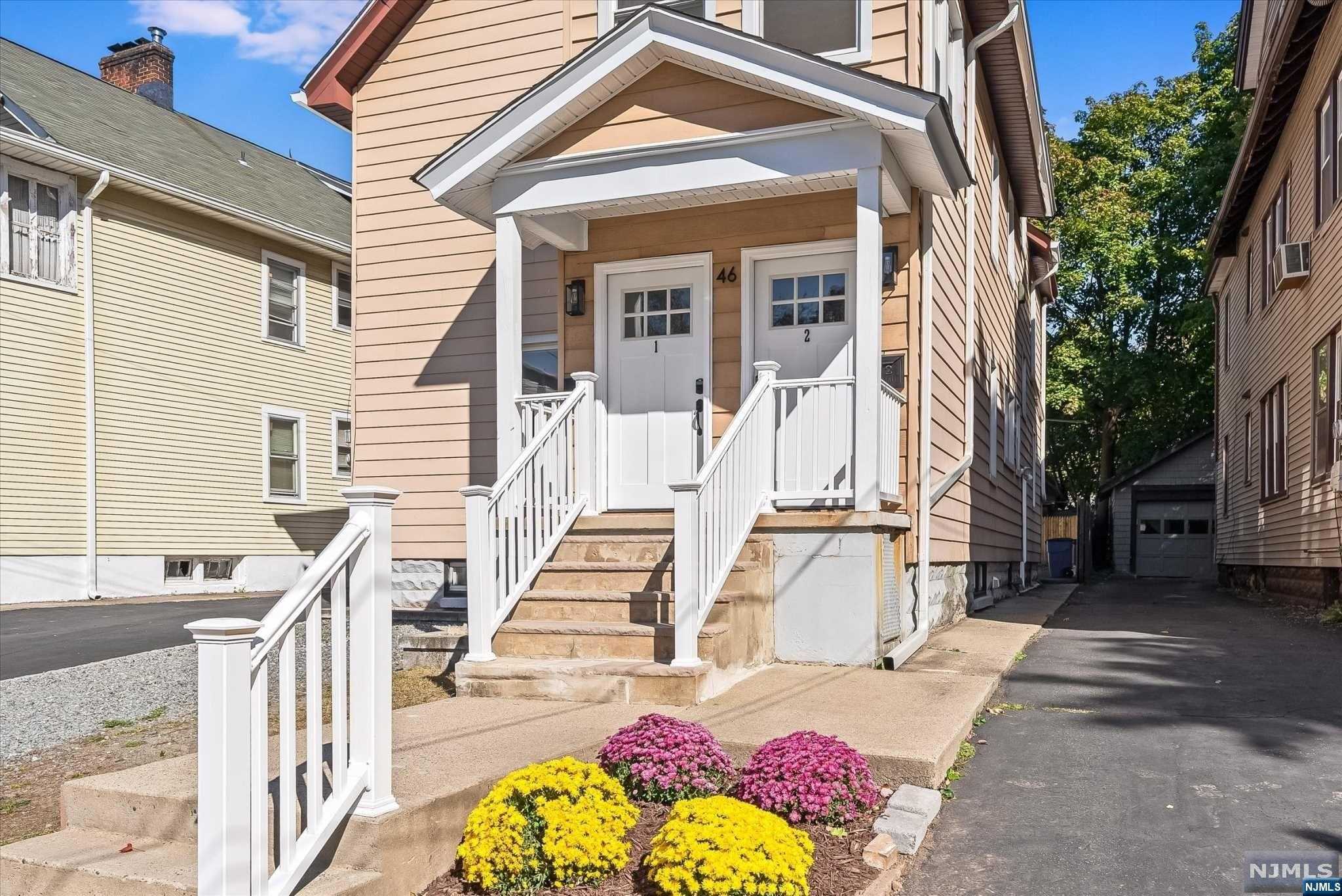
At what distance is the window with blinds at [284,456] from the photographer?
18156 millimetres

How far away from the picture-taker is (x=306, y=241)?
18.2m

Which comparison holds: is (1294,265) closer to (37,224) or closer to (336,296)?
(336,296)

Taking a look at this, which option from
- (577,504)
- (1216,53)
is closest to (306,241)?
(577,504)

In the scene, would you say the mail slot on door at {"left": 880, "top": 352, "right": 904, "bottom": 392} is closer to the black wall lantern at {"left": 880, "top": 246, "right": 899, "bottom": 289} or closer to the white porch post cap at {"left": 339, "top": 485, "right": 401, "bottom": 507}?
the black wall lantern at {"left": 880, "top": 246, "right": 899, "bottom": 289}

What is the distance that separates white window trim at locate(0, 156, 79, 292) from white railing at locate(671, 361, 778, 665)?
483 inches

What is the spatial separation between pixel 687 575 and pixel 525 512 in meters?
1.51

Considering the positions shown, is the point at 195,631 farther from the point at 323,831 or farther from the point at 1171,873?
the point at 1171,873

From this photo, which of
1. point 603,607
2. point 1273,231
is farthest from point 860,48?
point 1273,231

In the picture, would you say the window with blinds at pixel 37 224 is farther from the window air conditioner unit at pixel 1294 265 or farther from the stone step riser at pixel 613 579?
the window air conditioner unit at pixel 1294 265

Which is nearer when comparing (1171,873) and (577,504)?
(1171,873)

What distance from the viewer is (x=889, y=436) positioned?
7012 millimetres

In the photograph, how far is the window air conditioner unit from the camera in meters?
11.3

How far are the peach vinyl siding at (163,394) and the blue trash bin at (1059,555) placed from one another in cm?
1805

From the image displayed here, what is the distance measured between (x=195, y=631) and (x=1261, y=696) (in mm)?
5775
